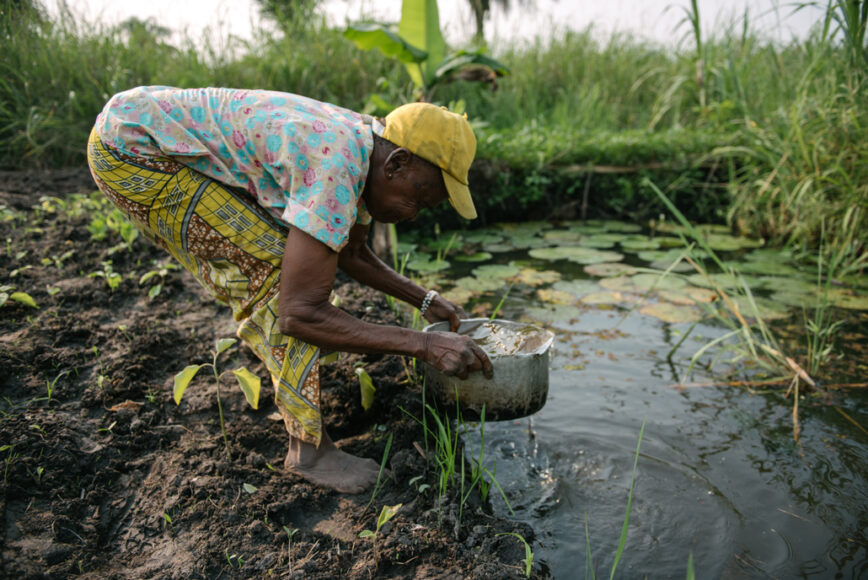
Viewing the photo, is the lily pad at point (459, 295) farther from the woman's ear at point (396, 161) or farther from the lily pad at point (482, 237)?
the woman's ear at point (396, 161)

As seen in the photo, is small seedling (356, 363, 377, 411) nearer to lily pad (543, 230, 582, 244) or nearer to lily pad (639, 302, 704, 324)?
lily pad (639, 302, 704, 324)

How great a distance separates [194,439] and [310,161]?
40.0 inches

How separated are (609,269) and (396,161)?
9.40 ft

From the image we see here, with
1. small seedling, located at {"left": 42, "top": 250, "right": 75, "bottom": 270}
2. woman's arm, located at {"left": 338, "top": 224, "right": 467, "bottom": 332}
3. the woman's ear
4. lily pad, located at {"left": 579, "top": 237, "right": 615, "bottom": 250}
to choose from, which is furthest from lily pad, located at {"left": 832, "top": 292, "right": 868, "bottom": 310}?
small seedling, located at {"left": 42, "top": 250, "right": 75, "bottom": 270}

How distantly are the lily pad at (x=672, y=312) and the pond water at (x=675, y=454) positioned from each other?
15mm

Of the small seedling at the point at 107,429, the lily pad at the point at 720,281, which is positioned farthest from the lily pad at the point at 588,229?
the small seedling at the point at 107,429

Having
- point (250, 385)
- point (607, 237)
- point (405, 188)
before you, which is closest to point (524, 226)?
point (607, 237)

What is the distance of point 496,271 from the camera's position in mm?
4031

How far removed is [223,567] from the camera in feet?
4.73

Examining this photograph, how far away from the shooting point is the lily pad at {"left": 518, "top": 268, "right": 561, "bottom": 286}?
154 inches

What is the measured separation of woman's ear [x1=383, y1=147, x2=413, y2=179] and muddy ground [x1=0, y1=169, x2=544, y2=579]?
0.88 metres

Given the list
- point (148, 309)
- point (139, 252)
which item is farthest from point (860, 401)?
point (139, 252)

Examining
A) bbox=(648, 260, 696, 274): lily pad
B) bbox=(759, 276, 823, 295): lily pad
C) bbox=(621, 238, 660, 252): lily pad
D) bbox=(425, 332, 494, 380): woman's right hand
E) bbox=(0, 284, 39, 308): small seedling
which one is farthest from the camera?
bbox=(621, 238, 660, 252): lily pad

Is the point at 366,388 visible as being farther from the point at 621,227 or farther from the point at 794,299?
the point at 621,227
